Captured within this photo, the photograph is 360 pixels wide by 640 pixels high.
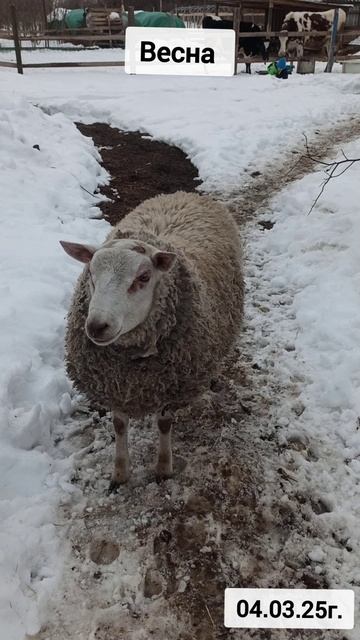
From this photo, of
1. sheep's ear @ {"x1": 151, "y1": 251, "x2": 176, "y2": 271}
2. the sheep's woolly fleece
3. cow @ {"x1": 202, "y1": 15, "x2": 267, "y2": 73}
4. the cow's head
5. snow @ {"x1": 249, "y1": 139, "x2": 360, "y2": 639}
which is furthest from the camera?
cow @ {"x1": 202, "y1": 15, "x2": 267, "y2": 73}

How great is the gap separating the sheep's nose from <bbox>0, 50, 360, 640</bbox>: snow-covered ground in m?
1.10

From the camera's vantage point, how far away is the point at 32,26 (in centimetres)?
2402

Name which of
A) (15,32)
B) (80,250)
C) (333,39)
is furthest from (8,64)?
(80,250)

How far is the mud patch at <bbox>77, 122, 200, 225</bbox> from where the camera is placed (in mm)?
6285

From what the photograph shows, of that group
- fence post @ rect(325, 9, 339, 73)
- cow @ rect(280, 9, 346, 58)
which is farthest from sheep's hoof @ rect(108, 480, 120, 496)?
cow @ rect(280, 9, 346, 58)

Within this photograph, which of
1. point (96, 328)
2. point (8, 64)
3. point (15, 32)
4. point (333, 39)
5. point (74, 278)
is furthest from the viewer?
point (333, 39)

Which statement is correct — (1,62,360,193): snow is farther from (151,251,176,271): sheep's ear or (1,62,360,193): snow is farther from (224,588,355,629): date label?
(224,588,355,629): date label

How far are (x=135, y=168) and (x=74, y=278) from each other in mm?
3624

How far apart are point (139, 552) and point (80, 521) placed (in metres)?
0.35

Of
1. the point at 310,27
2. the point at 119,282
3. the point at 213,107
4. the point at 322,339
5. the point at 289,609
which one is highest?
the point at 310,27

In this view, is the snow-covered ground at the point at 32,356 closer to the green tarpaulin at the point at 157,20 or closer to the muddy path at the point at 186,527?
the muddy path at the point at 186,527

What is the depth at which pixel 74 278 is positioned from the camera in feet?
14.1

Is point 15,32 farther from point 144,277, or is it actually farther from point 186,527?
point 186,527

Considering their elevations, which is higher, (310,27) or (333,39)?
(310,27)
